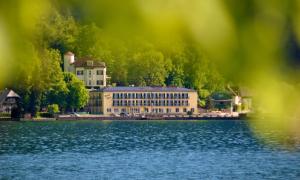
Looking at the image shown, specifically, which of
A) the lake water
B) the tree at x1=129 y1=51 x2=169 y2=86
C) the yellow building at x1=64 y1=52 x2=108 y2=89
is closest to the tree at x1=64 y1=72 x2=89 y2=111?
the lake water

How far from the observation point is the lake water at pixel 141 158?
39.0m

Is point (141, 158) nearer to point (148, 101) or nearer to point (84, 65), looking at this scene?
point (84, 65)

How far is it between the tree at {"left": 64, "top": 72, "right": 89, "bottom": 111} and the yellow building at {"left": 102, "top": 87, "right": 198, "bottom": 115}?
197 inches

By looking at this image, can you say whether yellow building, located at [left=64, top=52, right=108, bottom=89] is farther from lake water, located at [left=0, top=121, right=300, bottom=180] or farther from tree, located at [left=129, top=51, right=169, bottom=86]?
lake water, located at [left=0, top=121, right=300, bottom=180]

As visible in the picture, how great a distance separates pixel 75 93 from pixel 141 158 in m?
53.1

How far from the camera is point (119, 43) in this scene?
2355 mm

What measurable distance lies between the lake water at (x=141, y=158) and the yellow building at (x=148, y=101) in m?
28.2

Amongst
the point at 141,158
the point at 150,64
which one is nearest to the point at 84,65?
the point at 150,64

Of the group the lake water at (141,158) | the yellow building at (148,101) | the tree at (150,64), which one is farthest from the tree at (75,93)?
the tree at (150,64)

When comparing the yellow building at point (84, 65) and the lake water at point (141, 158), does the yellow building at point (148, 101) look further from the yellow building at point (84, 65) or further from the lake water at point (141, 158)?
the yellow building at point (84, 65)

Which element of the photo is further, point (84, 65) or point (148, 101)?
point (148, 101)

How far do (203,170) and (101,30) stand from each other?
127 feet

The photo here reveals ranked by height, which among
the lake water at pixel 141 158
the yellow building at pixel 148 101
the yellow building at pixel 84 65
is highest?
the yellow building at pixel 148 101

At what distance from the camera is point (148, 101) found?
11381cm
